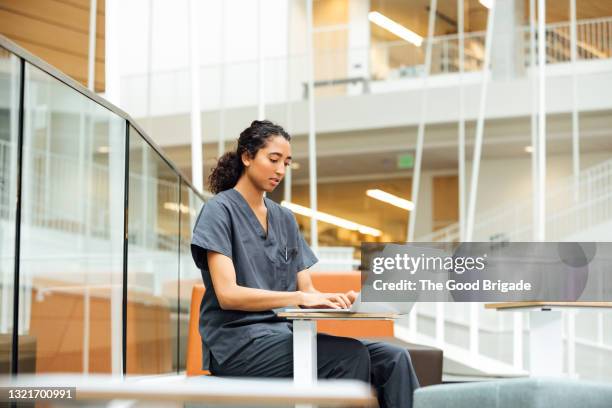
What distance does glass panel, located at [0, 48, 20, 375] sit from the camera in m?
2.09

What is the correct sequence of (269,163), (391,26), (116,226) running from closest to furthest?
(269,163) < (116,226) < (391,26)

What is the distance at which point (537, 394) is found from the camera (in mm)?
1345

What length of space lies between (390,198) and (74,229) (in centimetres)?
1068

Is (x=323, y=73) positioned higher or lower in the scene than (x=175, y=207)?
higher

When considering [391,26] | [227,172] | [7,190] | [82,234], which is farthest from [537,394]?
[391,26]

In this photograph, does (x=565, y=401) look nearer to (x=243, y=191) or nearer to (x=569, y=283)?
(x=569, y=283)

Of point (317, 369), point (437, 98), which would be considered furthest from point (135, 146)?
point (437, 98)

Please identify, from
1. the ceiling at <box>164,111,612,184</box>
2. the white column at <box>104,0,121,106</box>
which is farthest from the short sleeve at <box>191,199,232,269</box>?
the ceiling at <box>164,111,612,184</box>

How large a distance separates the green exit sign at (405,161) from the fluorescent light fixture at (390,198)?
96 cm

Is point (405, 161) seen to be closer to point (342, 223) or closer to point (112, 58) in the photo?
point (342, 223)

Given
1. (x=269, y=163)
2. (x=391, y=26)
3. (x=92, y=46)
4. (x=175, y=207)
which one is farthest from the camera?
(x=391, y=26)

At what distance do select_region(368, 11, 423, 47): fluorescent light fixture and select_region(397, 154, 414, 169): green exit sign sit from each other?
79.0 inches

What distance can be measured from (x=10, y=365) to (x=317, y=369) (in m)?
0.79

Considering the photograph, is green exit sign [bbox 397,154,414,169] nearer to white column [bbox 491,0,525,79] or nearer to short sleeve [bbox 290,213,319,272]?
white column [bbox 491,0,525,79]
